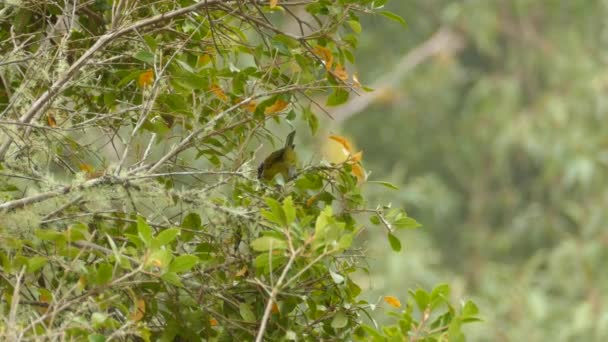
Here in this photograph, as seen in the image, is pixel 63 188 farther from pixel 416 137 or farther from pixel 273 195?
pixel 416 137

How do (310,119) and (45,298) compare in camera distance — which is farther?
(310,119)

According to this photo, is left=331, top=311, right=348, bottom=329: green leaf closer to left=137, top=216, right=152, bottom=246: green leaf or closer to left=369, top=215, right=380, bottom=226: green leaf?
left=369, top=215, right=380, bottom=226: green leaf

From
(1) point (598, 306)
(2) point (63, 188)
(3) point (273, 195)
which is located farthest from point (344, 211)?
(1) point (598, 306)

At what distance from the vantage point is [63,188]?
1691 millimetres

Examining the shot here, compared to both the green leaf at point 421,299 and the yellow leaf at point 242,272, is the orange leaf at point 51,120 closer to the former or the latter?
the yellow leaf at point 242,272

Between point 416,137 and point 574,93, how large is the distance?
2.05 m

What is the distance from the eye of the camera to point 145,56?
1873 millimetres

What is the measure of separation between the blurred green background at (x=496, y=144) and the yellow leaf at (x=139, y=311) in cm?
898

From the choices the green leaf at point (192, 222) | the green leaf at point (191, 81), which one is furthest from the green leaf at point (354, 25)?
the green leaf at point (192, 222)

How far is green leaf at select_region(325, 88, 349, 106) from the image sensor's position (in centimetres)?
207

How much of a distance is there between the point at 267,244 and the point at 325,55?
0.46 meters

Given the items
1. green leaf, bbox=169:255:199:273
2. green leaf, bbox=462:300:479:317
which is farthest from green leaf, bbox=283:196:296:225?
green leaf, bbox=462:300:479:317

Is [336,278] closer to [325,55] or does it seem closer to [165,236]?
[165,236]

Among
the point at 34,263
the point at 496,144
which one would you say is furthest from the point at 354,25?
the point at 496,144
